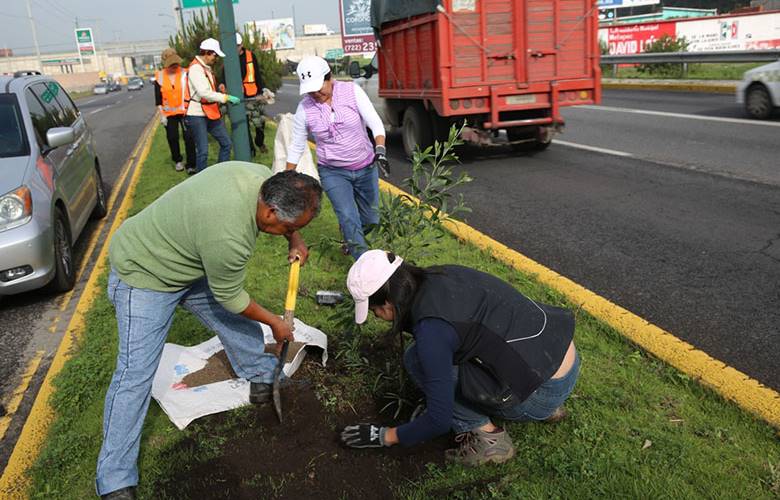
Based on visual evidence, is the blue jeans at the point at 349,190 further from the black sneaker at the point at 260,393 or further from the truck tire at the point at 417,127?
the truck tire at the point at 417,127

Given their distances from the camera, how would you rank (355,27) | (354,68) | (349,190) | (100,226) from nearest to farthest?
(349,190) → (100,226) → (354,68) → (355,27)

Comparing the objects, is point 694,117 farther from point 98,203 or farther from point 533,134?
point 98,203

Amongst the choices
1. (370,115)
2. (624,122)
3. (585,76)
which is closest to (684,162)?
(585,76)

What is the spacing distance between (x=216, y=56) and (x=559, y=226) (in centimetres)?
465

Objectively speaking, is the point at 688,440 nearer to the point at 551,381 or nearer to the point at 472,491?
the point at 551,381

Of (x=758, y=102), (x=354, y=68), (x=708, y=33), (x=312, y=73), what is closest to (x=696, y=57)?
(x=708, y=33)

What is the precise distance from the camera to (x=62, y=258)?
17.8 ft

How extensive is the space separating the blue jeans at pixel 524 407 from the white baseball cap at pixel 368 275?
Answer: 0.42 m

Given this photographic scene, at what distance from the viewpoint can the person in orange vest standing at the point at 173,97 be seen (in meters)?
9.02

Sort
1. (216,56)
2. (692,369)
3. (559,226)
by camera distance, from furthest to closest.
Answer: (216,56), (559,226), (692,369)

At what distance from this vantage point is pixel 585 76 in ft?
31.5

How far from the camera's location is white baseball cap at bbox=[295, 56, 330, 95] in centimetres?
448

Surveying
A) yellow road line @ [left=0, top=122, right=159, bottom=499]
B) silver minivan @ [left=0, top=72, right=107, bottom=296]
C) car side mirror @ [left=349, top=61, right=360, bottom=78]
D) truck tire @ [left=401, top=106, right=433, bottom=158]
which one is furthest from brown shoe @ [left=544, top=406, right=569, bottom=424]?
car side mirror @ [left=349, top=61, right=360, bottom=78]

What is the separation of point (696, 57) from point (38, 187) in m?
18.7
